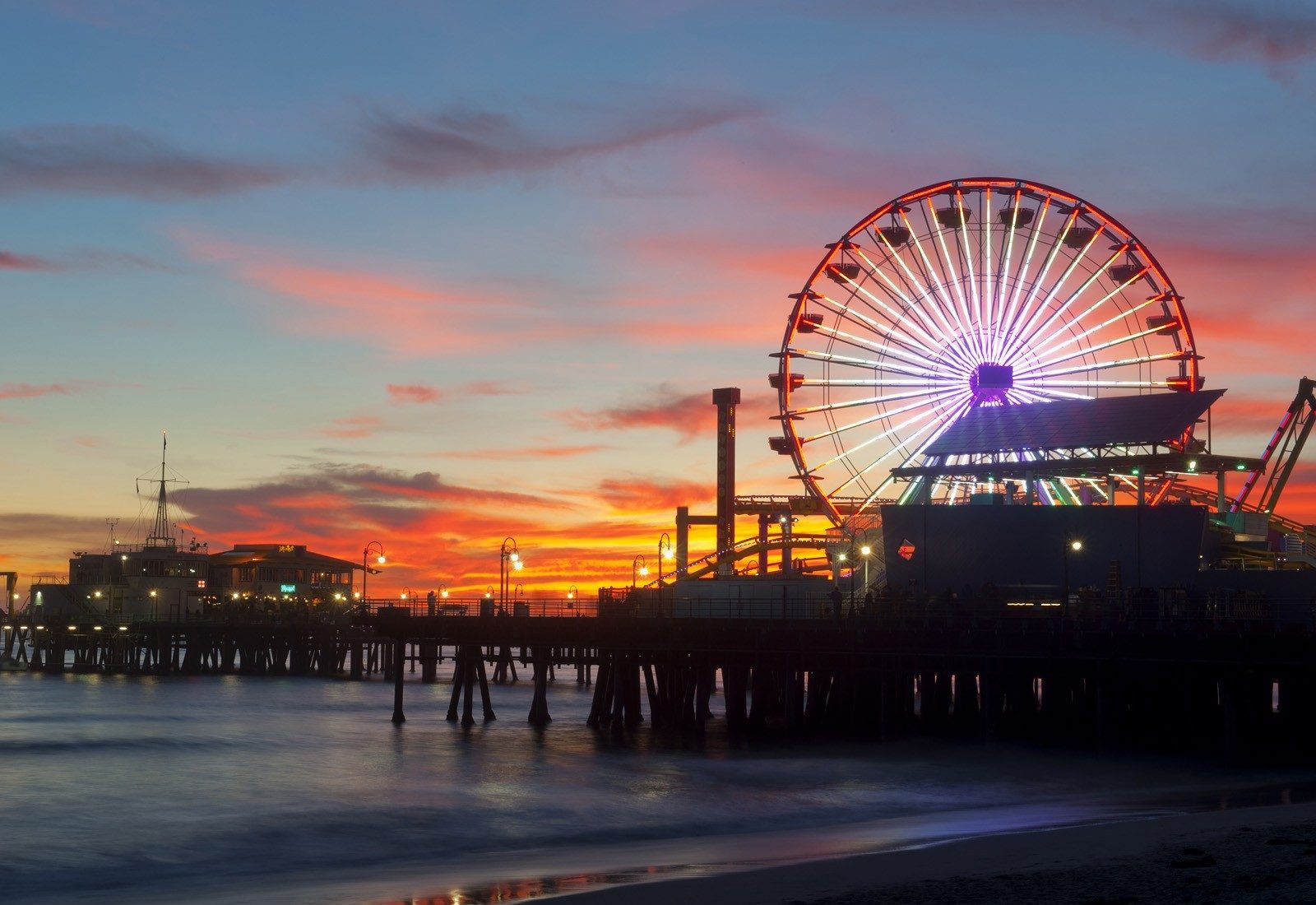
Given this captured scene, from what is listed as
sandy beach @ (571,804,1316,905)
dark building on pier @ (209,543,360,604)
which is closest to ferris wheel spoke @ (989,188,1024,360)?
sandy beach @ (571,804,1316,905)

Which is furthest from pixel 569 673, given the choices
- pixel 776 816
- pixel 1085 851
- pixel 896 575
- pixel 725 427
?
pixel 1085 851

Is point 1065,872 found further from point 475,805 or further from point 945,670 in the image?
point 945,670

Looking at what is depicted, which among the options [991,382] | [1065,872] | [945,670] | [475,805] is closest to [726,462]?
[991,382]

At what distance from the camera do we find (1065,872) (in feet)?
76.5

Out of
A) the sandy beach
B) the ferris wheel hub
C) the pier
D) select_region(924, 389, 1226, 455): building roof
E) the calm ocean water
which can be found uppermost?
the ferris wheel hub

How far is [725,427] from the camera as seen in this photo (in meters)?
112

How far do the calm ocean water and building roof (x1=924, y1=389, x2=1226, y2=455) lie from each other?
62.2ft

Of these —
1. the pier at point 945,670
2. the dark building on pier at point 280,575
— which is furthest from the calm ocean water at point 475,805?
the dark building on pier at point 280,575

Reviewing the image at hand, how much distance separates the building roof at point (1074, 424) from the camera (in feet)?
206

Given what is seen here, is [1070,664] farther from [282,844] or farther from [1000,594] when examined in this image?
[282,844]

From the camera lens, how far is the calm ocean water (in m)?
30.3

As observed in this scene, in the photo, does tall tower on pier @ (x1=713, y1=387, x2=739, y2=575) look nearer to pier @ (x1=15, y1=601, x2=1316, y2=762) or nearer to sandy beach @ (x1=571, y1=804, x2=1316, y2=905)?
pier @ (x1=15, y1=601, x2=1316, y2=762)

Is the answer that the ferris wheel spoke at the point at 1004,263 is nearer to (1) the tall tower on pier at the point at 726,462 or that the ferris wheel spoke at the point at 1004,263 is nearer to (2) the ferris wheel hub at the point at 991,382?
(2) the ferris wheel hub at the point at 991,382

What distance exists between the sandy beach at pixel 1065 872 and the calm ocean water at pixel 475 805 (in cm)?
288
